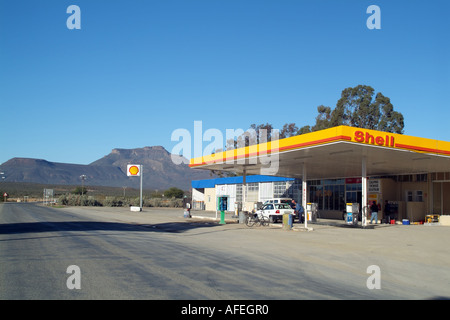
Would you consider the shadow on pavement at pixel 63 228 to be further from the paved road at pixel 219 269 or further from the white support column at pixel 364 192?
the white support column at pixel 364 192

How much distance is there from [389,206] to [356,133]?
45.3 feet

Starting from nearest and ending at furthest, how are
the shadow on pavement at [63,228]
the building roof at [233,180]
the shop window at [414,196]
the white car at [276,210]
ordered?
the shadow on pavement at [63,228]
the white car at [276,210]
the shop window at [414,196]
the building roof at [233,180]

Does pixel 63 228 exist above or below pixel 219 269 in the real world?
below

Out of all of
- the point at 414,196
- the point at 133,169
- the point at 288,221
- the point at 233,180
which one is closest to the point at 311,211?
the point at 288,221

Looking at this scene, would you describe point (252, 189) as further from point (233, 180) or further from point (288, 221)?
point (288, 221)

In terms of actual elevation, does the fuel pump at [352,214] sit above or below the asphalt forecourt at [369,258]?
above

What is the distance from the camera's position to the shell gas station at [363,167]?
2036cm

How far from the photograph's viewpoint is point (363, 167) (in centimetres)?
2372

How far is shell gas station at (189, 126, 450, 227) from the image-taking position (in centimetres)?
2036

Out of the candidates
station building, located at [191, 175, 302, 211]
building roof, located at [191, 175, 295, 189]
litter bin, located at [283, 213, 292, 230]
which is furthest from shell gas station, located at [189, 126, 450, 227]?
building roof, located at [191, 175, 295, 189]

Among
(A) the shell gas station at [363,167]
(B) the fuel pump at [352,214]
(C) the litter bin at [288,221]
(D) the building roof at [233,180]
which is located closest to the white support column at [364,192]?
(A) the shell gas station at [363,167]

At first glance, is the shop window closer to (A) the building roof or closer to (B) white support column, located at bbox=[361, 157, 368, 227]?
(B) white support column, located at bbox=[361, 157, 368, 227]

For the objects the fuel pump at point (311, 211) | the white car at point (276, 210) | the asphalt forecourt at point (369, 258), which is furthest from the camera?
the white car at point (276, 210)
